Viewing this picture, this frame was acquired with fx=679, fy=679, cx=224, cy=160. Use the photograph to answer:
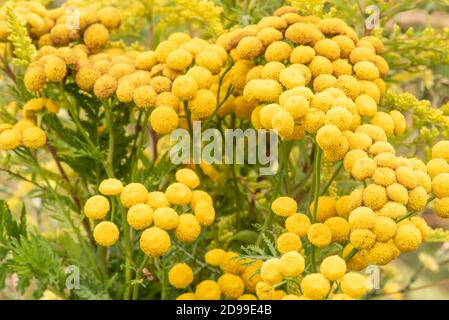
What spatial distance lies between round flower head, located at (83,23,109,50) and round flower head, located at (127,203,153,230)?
274mm

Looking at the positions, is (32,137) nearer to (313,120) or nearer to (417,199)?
(313,120)

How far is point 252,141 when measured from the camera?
0.90m

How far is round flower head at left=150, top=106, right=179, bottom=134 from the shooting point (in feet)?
2.47

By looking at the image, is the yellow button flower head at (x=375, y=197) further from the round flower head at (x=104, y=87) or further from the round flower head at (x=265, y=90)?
the round flower head at (x=104, y=87)

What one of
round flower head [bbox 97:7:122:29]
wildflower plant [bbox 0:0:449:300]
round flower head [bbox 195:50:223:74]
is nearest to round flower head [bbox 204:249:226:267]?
wildflower plant [bbox 0:0:449:300]

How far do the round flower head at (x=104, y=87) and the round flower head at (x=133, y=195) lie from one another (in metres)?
0.13

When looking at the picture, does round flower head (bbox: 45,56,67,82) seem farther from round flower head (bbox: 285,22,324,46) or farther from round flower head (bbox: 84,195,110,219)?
round flower head (bbox: 285,22,324,46)

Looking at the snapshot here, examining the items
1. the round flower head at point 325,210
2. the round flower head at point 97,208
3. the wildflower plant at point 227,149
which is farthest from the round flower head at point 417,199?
the round flower head at point 97,208

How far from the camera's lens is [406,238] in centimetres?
61

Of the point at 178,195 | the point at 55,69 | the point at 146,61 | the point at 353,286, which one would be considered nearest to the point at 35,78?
the point at 55,69

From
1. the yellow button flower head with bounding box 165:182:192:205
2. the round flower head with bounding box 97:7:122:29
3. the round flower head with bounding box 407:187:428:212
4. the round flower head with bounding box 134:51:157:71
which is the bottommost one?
the yellow button flower head with bounding box 165:182:192:205
